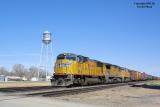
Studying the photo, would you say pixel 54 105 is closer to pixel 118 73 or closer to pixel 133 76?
pixel 118 73

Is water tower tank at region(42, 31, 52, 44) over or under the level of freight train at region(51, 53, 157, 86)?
over

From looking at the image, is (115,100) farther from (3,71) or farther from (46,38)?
(3,71)

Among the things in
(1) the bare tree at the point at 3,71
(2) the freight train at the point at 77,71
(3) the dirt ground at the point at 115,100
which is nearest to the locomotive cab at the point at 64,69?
(2) the freight train at the point at 77,71

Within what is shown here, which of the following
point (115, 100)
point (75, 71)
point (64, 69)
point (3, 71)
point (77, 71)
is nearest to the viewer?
point (115, 100)

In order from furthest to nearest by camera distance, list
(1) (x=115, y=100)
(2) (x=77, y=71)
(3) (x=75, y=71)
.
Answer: (2) (x=77, y=71) → (3) (x=75, y=71) → (1) (x=115, y=100)

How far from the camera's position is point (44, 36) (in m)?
107

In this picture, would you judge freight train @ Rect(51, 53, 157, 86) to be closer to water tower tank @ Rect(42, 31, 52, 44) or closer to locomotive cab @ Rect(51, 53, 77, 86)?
locomotive cab @ Rect(51, 53, 77, 86)

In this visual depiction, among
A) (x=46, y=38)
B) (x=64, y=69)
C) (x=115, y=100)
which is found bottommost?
(x=115, y=100)

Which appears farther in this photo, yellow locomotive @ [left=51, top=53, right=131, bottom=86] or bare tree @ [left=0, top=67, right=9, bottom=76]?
bare tree @ [left=0, top=67, right=9, bottom=76]

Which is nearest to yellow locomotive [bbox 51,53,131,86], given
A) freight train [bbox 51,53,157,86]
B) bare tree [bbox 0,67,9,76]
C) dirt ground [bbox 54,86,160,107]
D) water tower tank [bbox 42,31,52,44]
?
freight train [bbox 51,53,157,86]

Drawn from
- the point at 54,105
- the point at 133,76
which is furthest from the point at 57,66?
the point at 133,76

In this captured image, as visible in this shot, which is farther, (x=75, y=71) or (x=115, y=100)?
(x=75, y=71)

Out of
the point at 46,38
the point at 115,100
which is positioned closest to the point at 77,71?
the point at 115,100

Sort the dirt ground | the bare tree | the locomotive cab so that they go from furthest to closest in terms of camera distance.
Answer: the bare tree → the locomotive cab → the dirt ground
